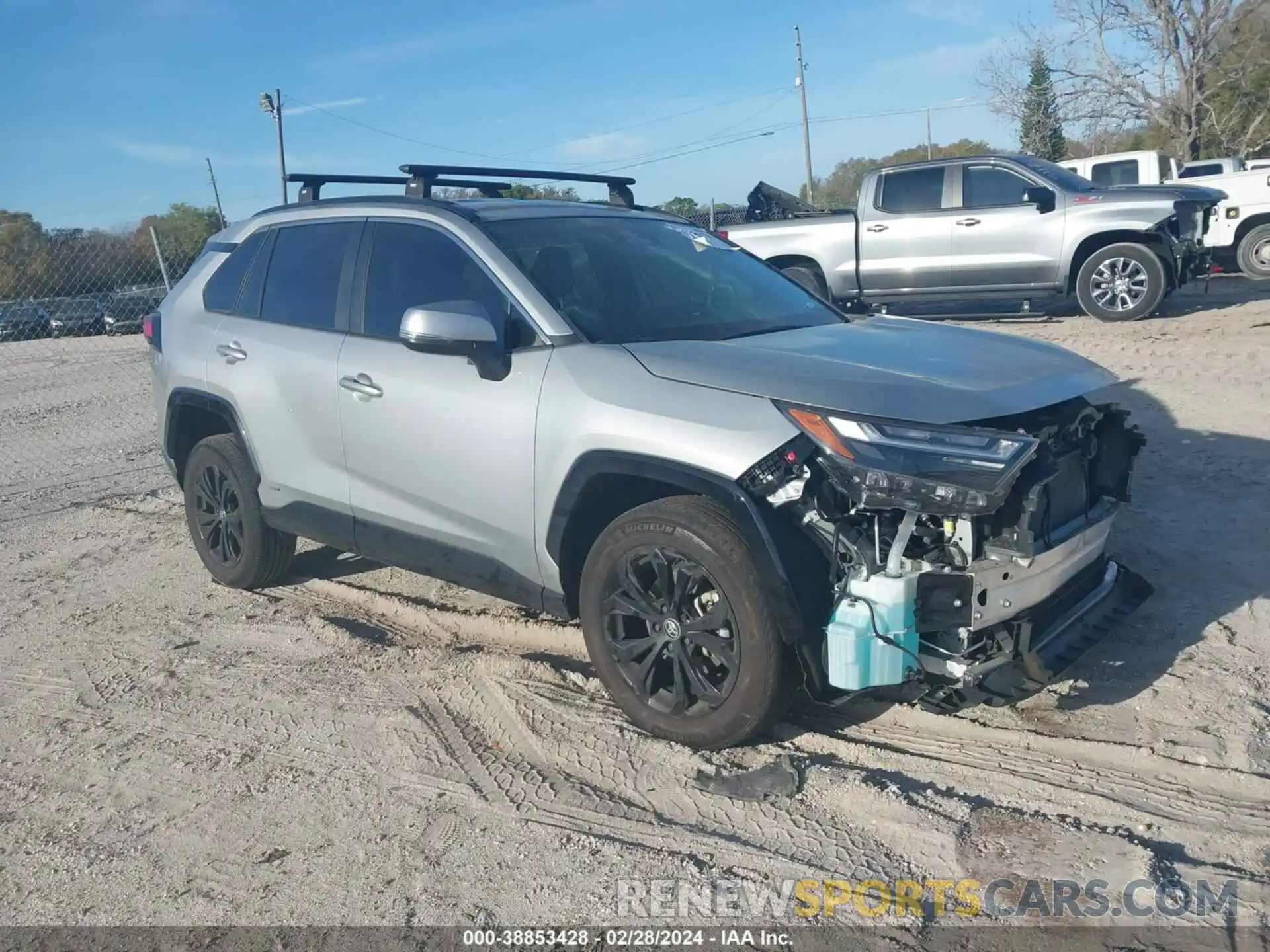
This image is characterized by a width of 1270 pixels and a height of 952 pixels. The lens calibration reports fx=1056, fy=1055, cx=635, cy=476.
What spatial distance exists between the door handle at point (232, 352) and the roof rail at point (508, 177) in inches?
44.9

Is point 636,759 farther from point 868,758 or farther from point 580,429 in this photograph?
point 580,429

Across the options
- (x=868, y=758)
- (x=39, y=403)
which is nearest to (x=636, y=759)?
(x=868, y=758)

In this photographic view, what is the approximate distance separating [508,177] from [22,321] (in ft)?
50.9

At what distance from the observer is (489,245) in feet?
13.7

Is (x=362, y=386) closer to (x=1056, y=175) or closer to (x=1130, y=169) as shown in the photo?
(x=1056, y=175)

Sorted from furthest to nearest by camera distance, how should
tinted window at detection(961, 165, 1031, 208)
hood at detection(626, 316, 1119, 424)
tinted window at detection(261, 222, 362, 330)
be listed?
tinted window at detection(961, 165, 1031, 208) < tinted window at detection(261, 222, 362, 330) < hood at detection(626, 316, 1119, 424)

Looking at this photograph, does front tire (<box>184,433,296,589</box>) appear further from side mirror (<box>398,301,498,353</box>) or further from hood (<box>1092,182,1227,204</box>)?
hood (<box>1092,182,1227,204</box>)

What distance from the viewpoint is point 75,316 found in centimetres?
1772

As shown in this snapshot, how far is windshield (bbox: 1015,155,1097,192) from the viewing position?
37.7 feet

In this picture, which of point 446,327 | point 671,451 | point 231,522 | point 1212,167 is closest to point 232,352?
point 231,522

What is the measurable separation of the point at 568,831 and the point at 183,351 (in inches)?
142

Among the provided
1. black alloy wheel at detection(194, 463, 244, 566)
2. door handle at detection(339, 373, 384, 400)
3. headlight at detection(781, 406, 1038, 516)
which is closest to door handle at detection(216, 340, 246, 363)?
black alloy wheel at detection(194, 463, 244, 566)

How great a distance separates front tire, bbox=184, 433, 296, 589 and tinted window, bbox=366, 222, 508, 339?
49.4 inches

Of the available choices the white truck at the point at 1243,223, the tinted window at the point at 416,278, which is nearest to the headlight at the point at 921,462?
the tinted window at the point at 416,278
